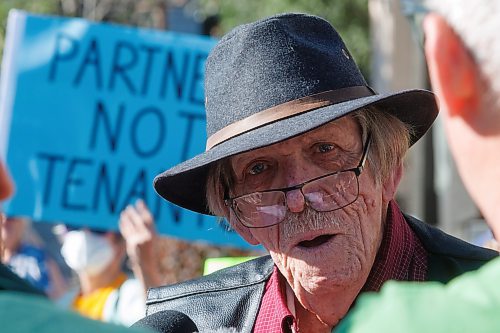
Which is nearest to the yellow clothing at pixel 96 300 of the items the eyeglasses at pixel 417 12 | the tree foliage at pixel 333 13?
the tree foliage at pixel 333 13

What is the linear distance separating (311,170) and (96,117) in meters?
3.49

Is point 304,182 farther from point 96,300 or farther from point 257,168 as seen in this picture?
point 96,300

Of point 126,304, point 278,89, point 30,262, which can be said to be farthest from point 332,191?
point 30,262

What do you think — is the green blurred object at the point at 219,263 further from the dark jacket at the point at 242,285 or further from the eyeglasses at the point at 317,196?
the eyeglasses at the point at 317,196

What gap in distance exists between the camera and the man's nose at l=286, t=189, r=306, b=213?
261cm

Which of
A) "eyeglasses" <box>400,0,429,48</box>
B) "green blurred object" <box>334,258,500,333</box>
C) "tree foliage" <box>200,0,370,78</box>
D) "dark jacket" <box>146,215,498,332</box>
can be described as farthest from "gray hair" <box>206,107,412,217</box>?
"tree foliage" <box>200,0,370,78</box>

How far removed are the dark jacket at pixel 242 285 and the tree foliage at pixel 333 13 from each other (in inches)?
252

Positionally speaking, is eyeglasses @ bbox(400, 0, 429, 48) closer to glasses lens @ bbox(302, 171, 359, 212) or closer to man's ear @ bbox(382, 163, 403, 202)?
glasses lens @ bbox(302, 171, 359, 212)

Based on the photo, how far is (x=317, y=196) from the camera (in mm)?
2619

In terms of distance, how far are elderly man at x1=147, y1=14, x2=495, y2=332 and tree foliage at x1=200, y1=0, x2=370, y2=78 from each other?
6.55 meters

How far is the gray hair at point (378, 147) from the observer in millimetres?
2719

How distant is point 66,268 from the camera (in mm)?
13336

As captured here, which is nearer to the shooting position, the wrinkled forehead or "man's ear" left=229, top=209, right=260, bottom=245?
the wrinkled forehead

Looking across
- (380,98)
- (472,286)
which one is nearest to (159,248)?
(380,98)
